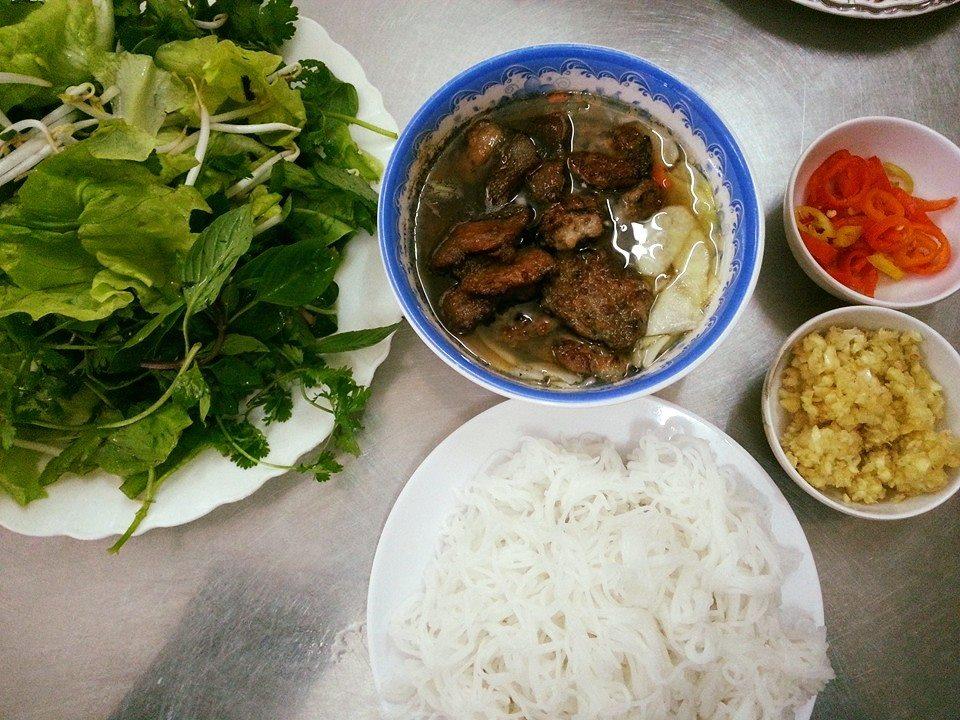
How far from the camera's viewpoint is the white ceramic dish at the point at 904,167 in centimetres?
172

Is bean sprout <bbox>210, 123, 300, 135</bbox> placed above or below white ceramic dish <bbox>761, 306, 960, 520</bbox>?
above

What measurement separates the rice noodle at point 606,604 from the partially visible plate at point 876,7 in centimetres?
133

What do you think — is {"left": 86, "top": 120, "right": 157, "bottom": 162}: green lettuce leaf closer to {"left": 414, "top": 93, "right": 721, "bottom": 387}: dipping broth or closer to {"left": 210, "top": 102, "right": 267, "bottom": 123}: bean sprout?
{"left": 210, "top": 102, "right": 267, "bottom": 123}: bean sprout

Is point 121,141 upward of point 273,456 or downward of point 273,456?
upward

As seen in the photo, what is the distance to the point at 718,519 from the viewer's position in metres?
1.63

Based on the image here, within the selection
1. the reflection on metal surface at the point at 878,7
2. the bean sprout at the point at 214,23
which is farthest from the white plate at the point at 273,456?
the reflection on metal surface at the point at 878,7

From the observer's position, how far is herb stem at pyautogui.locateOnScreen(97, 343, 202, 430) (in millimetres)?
1474

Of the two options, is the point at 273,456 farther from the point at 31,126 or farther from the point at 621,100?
the point at 621,100

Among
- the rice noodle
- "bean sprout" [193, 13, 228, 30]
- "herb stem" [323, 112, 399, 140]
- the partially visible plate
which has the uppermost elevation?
the partially visible plate

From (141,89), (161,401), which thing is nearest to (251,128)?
(141,89)

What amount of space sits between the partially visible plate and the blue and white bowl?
0.80 metres

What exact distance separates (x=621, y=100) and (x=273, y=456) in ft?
3.98

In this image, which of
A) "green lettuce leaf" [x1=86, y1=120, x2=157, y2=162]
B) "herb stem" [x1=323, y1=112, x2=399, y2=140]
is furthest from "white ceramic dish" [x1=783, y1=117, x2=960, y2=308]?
"green lettuce leaf" [x1=86, y1=120, x2=157, y2=162]

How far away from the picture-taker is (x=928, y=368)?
5.60ft
